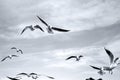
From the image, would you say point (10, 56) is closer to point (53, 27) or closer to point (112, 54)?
point (53, 27)

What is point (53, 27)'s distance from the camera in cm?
2800

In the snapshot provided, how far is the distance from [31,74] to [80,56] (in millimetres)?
11465

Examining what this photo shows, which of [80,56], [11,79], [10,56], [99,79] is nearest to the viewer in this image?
[11,79]

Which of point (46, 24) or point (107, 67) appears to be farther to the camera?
point (46, 24)

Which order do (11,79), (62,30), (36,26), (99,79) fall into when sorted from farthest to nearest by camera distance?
(36,26), (62,30), (99,79), (11,79)

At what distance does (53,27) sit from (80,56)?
67.1 feet

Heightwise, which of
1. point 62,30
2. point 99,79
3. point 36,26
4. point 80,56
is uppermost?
point 80,56

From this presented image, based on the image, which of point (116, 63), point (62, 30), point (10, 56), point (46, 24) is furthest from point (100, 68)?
point (10, 56)

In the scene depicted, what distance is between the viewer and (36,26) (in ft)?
108

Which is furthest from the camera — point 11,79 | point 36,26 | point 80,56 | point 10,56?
point 10,56

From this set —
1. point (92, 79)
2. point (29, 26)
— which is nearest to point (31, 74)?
point (29, 26)

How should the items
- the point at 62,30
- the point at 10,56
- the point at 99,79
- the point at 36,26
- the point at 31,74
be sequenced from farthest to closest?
1. the point at 10,56
2. the point at 31,74
3. the point at 36,26
4. the point at 62,30
5. the point at 99,79

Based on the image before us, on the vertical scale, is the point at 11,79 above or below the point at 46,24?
below

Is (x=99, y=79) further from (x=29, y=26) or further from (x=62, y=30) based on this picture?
(x=29, y=26)
